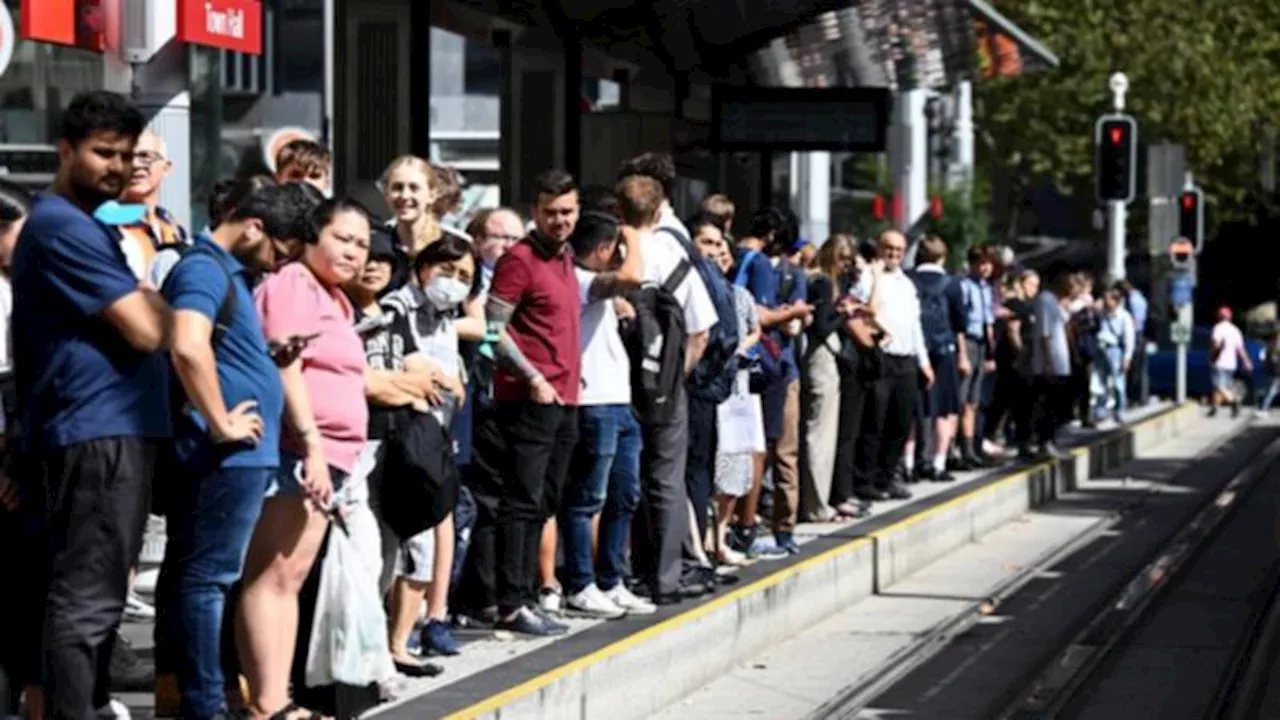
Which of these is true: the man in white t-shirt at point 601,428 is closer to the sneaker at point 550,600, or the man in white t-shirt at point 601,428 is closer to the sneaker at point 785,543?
the sneaker at point 550,600

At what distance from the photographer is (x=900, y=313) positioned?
73.0 ft

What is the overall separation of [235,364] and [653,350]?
4.86 metres

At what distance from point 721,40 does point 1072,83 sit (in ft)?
114

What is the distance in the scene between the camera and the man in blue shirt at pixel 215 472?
9.45 m

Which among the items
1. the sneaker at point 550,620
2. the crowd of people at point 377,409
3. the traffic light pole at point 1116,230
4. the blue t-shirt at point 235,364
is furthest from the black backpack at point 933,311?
the traffic light pole at point 1116,230

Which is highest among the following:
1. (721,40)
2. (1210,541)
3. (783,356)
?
(721,40)

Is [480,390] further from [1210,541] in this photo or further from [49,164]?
[1210,541]

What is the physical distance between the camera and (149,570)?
46.2 ft

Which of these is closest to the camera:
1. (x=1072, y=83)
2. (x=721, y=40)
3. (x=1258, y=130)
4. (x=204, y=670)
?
(x=204, y=670)

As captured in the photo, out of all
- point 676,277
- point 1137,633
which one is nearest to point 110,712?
point 676,277

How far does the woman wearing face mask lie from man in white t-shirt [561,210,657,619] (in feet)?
4.77

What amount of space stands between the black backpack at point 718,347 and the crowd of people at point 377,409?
0.05ft

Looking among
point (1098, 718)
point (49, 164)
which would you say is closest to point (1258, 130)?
point (49, 164)

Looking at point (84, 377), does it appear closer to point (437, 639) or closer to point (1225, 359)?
point (437, 639)
